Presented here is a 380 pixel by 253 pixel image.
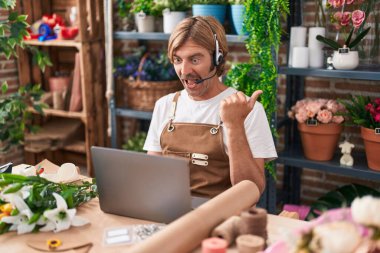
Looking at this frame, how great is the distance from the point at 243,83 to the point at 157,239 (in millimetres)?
1638

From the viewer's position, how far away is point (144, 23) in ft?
9.99

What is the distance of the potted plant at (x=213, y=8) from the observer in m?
2.72

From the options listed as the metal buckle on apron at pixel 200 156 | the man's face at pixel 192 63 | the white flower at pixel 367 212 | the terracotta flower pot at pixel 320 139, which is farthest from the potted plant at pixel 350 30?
the white flower at pixel 367 212

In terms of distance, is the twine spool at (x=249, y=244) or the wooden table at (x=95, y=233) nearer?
the twine spool at (x=249, y=244)

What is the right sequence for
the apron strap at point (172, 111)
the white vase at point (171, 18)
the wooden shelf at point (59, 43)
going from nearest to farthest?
the apron strap at point (172, 111)
the white vase at point (171, 18)
the wooden shelf at point (59, 43)

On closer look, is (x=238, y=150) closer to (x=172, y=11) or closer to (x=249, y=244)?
(x=249, y=244)

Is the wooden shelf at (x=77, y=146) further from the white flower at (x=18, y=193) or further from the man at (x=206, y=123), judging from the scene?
the white flower at (x=18, y=193)

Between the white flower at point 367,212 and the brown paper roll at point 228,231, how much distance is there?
318mm

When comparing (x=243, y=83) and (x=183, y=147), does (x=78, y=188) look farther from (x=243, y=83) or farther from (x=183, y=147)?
(x=243, y=83)

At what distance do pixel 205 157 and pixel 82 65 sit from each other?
1769mm

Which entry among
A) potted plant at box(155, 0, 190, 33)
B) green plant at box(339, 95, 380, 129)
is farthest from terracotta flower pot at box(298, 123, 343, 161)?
potted plant at box(155, 0, 190, 33)

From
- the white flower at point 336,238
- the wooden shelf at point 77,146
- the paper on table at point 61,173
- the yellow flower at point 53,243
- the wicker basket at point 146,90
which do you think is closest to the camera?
the white flower at point 336,238

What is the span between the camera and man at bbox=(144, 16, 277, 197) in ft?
5.74

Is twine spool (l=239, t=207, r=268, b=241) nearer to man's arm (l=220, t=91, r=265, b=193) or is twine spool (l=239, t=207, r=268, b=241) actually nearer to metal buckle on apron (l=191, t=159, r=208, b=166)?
man's arm (l=220, t=91, r=265, b=193)
